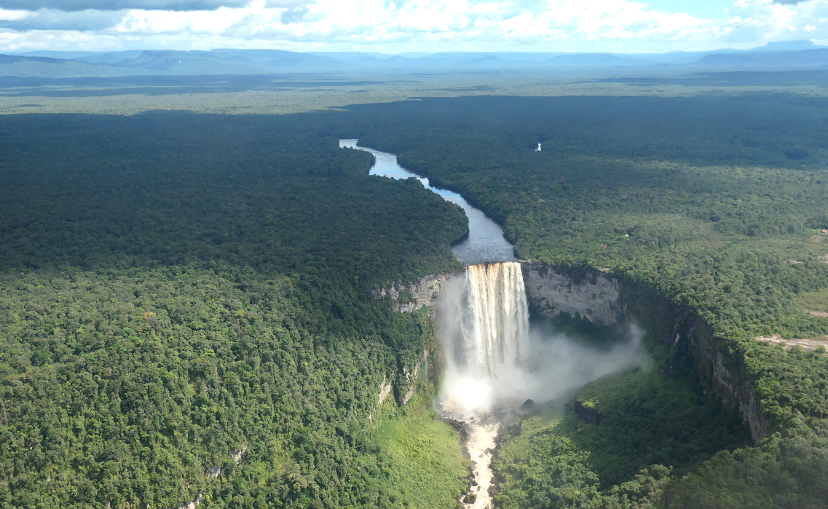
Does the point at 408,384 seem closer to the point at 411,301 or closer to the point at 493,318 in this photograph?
the point at 411,301

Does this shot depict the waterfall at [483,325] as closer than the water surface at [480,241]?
Yes

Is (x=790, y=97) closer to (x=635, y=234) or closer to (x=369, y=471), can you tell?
(x=635, y=234)

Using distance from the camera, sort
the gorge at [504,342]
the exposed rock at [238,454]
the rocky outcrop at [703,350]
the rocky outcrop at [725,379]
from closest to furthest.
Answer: the exposed rock at [238,454], the rocky outcrop at [725,379], the rocky outcrop at [703,350], the gorge at [504,342]

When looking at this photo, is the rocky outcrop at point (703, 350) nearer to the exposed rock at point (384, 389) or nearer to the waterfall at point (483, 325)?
the waterfall at point (483, 325)

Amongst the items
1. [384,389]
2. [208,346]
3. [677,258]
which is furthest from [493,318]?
[208,346]

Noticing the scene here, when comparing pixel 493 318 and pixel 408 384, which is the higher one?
pixel 493 318

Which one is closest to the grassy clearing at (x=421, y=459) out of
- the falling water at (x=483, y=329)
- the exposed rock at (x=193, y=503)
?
the falling water at (x=483, y=329)
